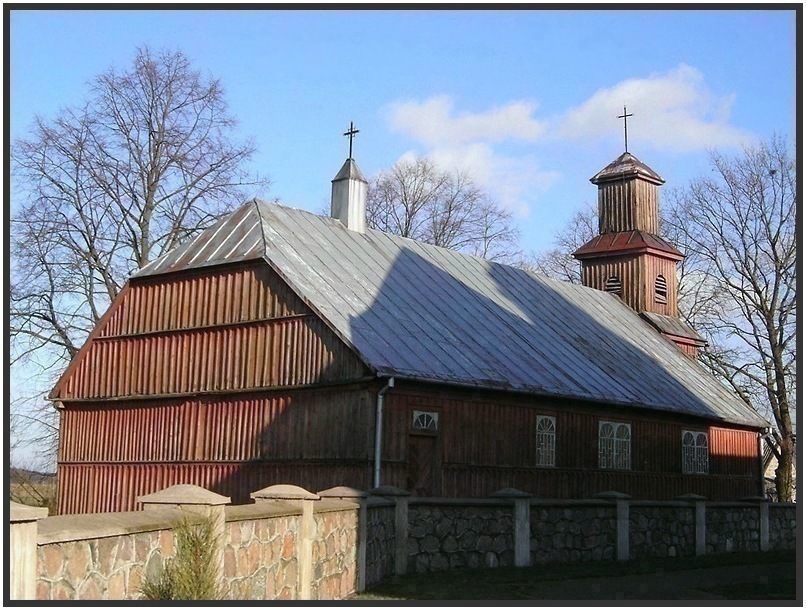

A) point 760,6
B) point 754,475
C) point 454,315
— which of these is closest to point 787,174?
point 754,475

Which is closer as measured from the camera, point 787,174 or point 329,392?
point 329,392

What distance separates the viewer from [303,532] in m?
12.9

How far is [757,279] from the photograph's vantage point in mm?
45875

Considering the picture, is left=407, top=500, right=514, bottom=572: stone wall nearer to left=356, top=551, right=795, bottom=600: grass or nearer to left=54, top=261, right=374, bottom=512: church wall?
left=356, top=551, right=795, bottom=600: grass

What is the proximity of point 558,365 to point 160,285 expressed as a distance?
30.2 ft

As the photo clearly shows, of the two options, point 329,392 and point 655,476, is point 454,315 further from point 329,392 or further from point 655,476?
point 655,476

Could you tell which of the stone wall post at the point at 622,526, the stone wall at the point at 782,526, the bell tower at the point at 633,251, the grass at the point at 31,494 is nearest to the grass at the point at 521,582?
the stone wall post at the point at 622,526

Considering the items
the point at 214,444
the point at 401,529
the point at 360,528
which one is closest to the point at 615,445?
the point at 214,444

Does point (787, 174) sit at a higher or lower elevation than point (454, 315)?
higher

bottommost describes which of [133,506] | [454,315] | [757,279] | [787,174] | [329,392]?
[133,506]

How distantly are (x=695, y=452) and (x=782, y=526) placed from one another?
4920mm

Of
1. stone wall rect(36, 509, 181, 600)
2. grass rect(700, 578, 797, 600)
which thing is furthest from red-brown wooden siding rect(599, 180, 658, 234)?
stone wall rect(36, 509, 181, 600)

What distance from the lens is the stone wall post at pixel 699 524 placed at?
22734mm

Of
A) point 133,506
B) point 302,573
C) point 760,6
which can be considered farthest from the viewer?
point 133,506
